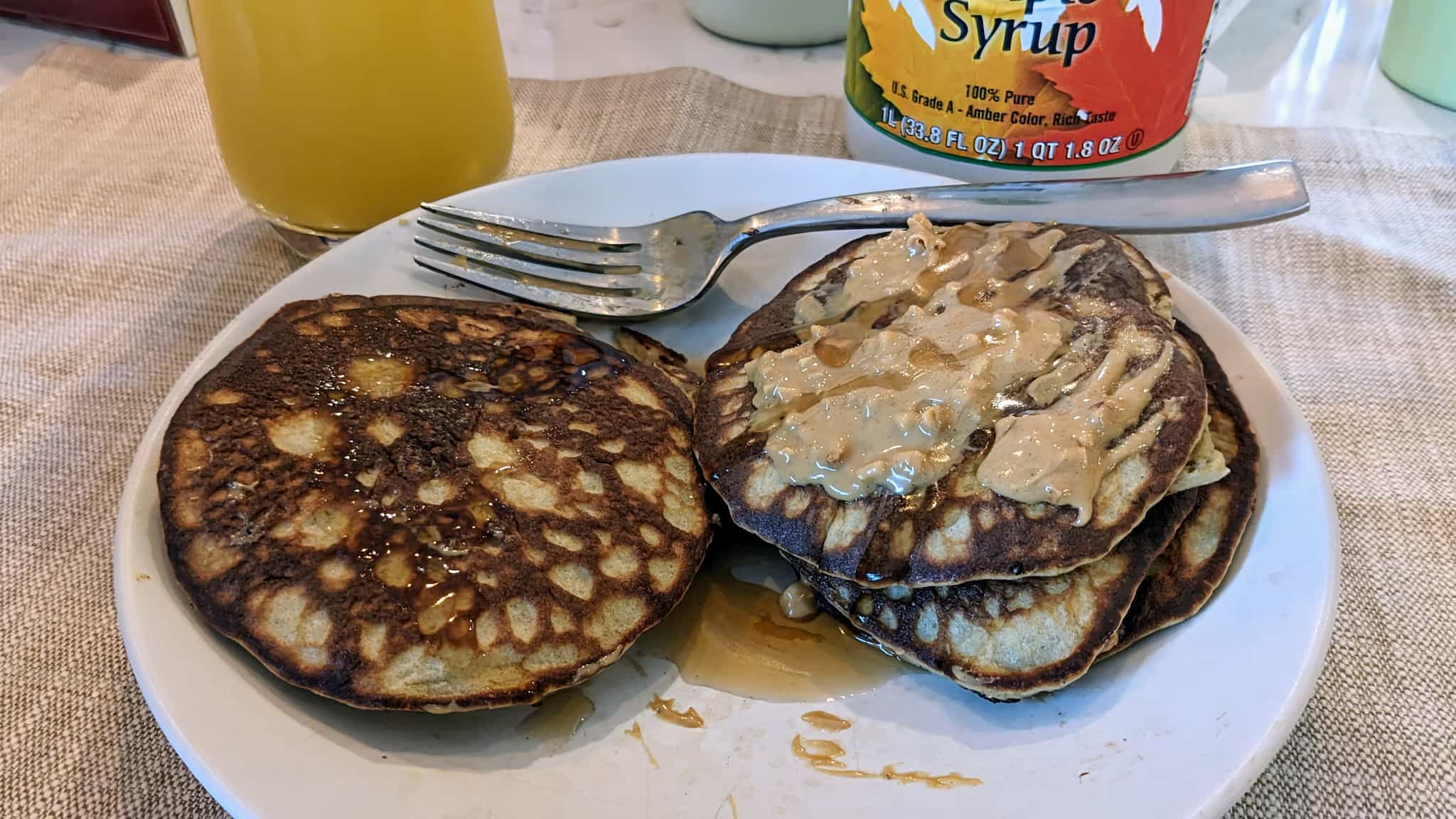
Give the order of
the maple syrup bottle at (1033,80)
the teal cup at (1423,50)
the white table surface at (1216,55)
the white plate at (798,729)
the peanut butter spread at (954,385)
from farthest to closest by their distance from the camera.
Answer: the white table surface at (1216,55) → the teal cup at (1423,50) → the maple syrup bottle at (1033,80) → the peanut butter spread at (954,385) → the white plate at (798,729)

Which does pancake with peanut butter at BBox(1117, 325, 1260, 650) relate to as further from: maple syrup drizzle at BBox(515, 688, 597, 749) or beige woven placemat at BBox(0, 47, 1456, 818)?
maple syrup drizzle at BBox(515, 688, 597, 749)

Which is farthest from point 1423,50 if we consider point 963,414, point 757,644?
point 757,644

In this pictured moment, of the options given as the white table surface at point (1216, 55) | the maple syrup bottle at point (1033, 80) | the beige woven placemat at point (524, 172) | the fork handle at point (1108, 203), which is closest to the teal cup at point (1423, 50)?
the white table surface at point (1216, 55)

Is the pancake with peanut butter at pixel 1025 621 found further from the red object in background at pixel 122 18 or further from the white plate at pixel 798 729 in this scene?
the red object in background at pixel 122 18

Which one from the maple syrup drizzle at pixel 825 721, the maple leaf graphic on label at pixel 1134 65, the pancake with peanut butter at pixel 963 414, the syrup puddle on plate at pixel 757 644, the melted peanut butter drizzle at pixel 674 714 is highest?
the maple leaf graphic on label at pixel 1134 65

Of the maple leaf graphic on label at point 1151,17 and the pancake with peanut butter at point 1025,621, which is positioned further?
the maple leaf graphic on label at point 1151,17

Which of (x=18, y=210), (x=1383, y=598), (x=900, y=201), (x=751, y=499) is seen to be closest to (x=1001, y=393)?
(x=751, y=499)
